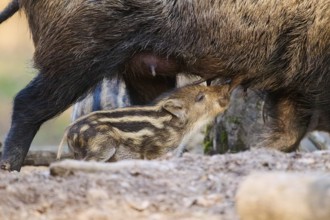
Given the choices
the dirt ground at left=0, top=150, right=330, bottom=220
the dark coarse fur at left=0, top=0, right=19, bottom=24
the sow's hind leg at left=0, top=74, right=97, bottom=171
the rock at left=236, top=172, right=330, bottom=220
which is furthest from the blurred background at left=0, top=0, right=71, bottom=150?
the rock at left=236, top=172, right=330, bottom=220

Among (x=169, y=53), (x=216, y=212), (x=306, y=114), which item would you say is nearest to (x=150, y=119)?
(x=169, y=53)

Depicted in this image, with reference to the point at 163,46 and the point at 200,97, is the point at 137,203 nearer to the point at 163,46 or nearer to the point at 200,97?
the point at 200,97

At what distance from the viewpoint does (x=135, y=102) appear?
6.69 metres

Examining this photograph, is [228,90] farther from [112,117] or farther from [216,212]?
[216,212]

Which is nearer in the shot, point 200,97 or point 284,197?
point 284,197

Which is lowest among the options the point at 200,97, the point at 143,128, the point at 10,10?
the point at 143,128

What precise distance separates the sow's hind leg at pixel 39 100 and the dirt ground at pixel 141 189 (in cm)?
150

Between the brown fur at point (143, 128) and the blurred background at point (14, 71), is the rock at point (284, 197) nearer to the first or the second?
the brown fur at point (143, 128)

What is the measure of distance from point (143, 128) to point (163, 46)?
2.47ft

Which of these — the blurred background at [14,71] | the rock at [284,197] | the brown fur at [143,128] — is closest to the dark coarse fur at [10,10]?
the brown fur at [143,128]

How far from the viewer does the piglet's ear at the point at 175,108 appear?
5.85 metres

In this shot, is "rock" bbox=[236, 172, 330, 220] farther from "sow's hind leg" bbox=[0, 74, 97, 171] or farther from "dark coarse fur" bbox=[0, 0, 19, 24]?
"dark coarse fur" bbox=[0, 0, 19, 24]

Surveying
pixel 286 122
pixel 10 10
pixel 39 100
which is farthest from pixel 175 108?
pixel 10 10

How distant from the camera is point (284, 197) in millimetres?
3455
